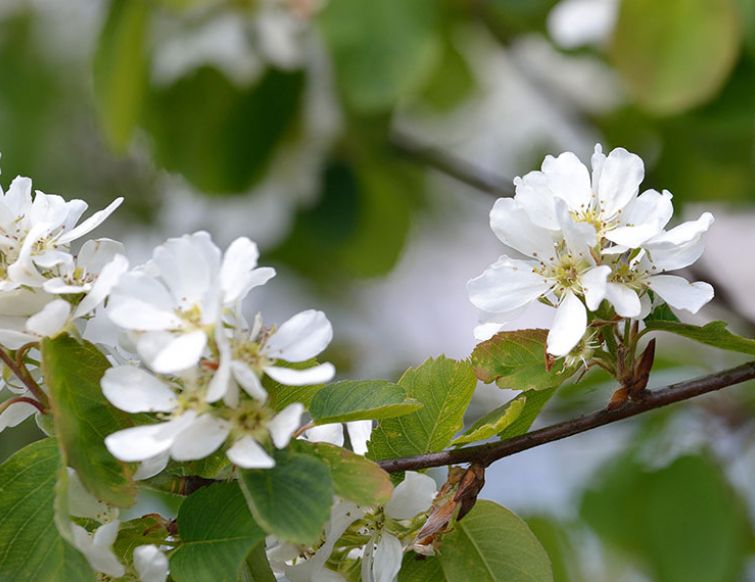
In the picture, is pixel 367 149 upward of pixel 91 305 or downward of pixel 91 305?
downward

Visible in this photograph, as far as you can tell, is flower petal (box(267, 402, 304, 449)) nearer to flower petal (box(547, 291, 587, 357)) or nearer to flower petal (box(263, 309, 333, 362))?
flower petal (box(263, 309, 333, 362))

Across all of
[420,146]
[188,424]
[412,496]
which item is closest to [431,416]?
[412,496]

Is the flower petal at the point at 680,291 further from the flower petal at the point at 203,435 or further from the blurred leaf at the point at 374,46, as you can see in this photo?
the blurred leaf at the point at 374,46

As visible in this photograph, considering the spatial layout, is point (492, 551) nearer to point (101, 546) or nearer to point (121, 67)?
point (101, 546)

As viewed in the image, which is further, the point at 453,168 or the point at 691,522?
the point at 453,168

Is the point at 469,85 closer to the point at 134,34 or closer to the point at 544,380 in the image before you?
the point at 134,34

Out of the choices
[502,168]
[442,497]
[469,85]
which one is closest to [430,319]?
[502,168]
